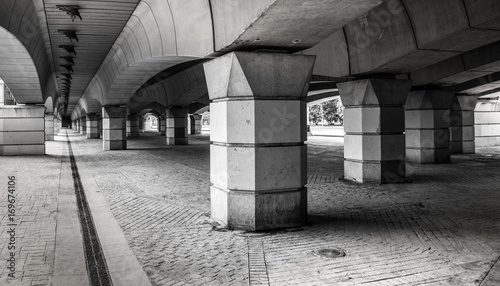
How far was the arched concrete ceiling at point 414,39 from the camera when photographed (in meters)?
7.90

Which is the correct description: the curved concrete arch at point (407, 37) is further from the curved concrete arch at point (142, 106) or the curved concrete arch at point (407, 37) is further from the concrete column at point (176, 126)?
the curved concrete arch at point (142, 106)

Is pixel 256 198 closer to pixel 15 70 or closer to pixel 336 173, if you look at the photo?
pixel 336 173

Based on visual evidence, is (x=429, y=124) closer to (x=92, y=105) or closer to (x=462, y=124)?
(x=462, y=124)

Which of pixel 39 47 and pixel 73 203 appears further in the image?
pixel 39 47

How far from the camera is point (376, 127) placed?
11.4 metres

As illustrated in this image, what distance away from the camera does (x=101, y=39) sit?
14789mm

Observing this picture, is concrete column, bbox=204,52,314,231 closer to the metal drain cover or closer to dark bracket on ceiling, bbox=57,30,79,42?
the metal drain cover

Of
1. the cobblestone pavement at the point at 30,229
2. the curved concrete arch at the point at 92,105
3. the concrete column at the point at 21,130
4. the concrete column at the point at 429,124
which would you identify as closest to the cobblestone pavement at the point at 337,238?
the cobblestone pavement at the point at 30,229

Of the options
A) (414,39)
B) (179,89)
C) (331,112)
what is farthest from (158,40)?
(331,112)

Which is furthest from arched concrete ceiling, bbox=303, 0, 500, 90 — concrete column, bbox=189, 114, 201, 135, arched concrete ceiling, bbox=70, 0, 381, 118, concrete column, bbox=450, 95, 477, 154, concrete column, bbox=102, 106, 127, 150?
concrete column, bbox=189, 114, 201, 135

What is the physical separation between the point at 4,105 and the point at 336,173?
18.4 metres

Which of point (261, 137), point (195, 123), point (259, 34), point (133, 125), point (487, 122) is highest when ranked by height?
point (259, 34)

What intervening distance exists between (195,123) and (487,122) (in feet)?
120

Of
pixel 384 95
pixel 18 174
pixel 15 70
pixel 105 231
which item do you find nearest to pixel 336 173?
pixel 384 95
